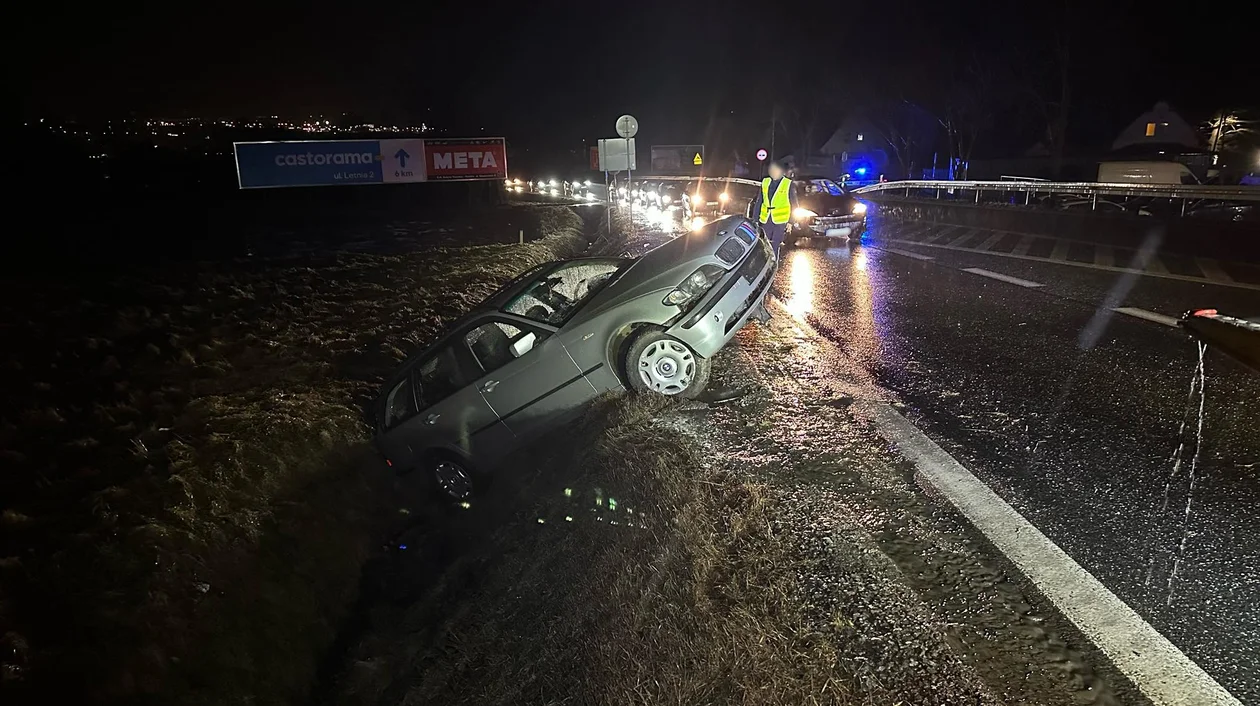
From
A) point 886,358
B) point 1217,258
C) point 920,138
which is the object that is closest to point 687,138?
point 920,138

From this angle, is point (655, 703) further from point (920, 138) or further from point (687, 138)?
point (687, 138)

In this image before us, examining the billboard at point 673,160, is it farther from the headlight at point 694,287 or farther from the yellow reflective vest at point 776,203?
the headlight at point 694,287

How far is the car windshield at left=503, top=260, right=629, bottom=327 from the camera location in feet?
20.1

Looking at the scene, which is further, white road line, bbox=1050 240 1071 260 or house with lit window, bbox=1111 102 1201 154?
house with lit window, bbox=1111 102 1201 154

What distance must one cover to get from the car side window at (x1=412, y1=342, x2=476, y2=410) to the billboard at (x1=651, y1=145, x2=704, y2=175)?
34349 millimetres

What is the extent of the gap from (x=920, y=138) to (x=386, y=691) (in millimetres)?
60282

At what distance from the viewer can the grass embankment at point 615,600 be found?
111 inches

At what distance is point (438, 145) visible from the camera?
907 inches

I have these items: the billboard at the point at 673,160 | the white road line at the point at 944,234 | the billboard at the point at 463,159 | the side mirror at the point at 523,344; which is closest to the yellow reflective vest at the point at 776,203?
the side mirror at the point at 523,344

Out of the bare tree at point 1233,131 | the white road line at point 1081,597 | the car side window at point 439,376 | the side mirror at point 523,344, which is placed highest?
the bare tree at point 1233,131

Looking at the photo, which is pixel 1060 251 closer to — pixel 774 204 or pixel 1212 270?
pixel 1212 270

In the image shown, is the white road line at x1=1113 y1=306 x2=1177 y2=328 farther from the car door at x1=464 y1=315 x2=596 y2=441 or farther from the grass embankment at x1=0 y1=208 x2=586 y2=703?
the grass embankment at x1=0 y1=208 x2=586 y2=703

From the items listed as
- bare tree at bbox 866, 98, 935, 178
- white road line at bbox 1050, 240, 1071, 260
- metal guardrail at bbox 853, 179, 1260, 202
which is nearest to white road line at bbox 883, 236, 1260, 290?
white road line at bbox 1050, 240, 1071, 260

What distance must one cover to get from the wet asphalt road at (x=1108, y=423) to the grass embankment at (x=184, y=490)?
5001 mm
